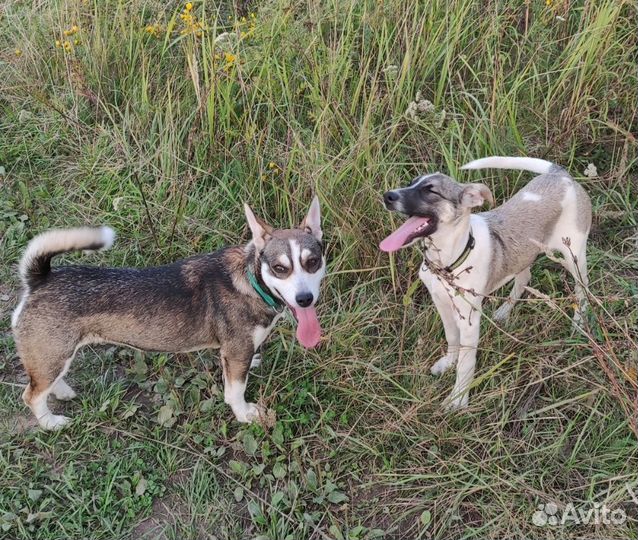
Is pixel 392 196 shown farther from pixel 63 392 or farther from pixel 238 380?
pixel 63 392

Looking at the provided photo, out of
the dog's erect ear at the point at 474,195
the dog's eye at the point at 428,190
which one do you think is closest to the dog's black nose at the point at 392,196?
the dog's eye at the point at 428,190

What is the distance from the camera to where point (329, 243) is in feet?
14.3

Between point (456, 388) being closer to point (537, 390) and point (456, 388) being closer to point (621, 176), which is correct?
A: point (537, 390)

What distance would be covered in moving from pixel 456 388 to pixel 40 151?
3.92 meters

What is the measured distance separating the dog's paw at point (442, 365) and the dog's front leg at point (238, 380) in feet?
3.71

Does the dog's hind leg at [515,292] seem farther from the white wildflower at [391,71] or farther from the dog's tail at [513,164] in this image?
the white wildflower at [391,71]

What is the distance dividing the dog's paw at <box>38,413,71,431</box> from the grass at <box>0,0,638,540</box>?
0.16 feet

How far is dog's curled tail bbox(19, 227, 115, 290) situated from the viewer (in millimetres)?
3165

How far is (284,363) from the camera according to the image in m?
3.99

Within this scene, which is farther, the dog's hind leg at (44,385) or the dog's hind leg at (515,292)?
the dog's hind leg at (515,292)

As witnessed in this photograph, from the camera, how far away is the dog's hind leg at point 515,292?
4.04 metres

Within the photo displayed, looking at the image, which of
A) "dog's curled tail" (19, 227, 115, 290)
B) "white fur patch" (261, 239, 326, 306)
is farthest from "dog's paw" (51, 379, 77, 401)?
"white fur patch" (261, 239, 326, 306)

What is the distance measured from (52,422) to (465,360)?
245 cm

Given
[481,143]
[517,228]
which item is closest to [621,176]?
[481,143]
